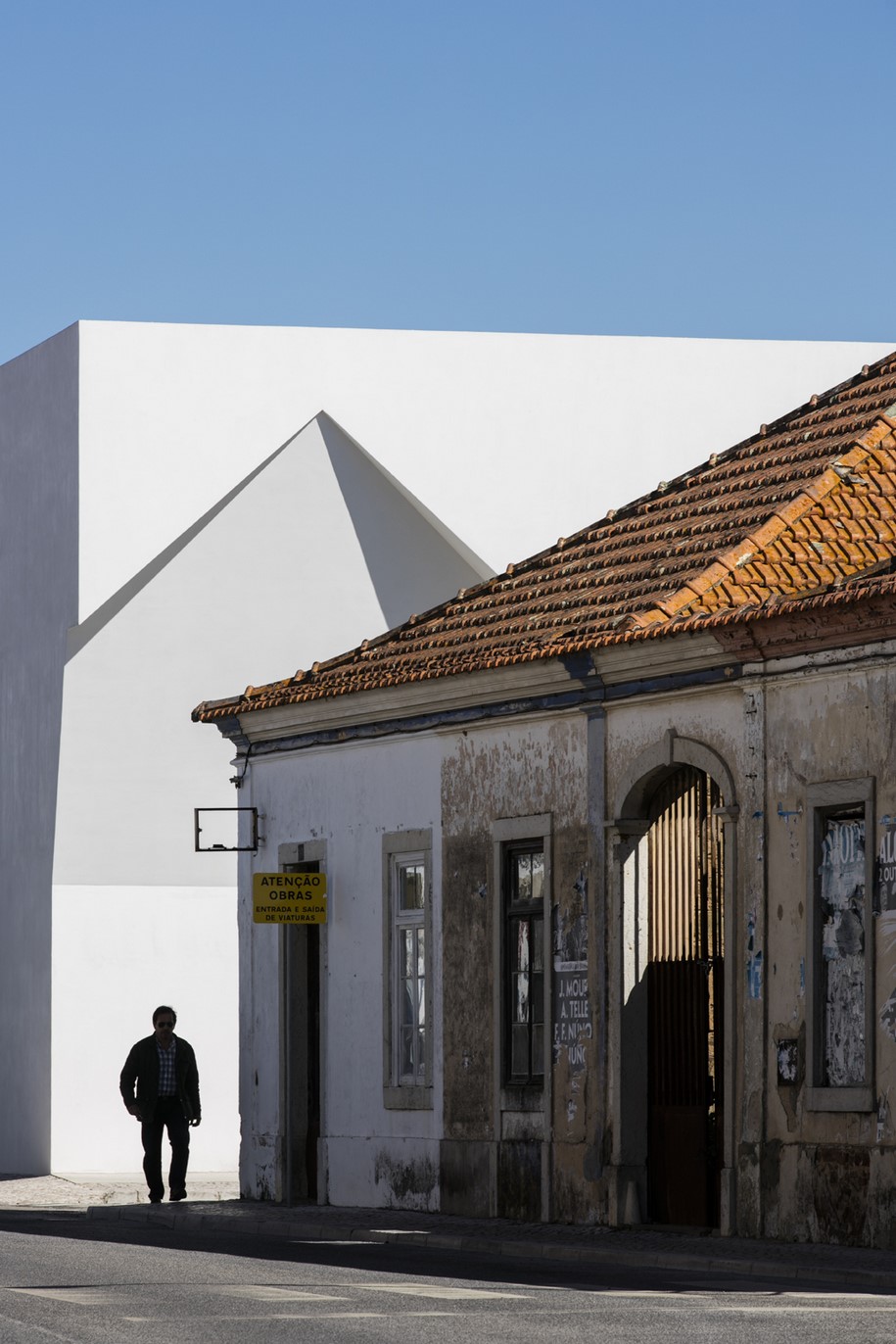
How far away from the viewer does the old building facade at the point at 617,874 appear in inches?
664

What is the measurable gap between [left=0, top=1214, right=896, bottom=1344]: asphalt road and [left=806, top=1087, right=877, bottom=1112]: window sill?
5.45 ft

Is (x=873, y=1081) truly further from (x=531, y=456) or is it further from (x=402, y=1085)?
(x=531, y=456)

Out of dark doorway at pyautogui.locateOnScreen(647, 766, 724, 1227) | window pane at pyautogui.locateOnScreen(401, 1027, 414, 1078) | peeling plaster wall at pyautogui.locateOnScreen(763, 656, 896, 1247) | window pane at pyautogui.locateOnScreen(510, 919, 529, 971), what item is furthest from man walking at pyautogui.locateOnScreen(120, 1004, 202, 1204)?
peeling plaster wall at pyautogui.locateOnScreen(763, 656, 896, 1247)

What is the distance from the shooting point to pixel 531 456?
108 feet

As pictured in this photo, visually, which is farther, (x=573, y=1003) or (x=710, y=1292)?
(x=573, y=1003)

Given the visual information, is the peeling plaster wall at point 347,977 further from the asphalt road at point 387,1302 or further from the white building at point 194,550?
the white building at point 194,550

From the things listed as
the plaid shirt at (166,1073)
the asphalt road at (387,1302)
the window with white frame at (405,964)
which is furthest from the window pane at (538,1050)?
the plaid shirt at (166,1073)

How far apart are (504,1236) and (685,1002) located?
216 cm

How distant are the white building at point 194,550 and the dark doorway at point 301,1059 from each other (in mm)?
7821

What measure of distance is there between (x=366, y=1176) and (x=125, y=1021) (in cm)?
949

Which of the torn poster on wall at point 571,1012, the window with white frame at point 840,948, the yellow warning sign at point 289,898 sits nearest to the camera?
the window with white frame at point 840,948

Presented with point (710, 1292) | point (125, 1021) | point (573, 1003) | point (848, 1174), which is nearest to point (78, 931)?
point (125, 1021)

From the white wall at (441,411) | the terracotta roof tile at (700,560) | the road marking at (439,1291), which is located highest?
the white wall at (441,411)

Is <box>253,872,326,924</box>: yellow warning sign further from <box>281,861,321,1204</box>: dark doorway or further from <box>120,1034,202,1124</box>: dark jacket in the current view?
<box>120,1034,202,1124</box>: dark jacket
